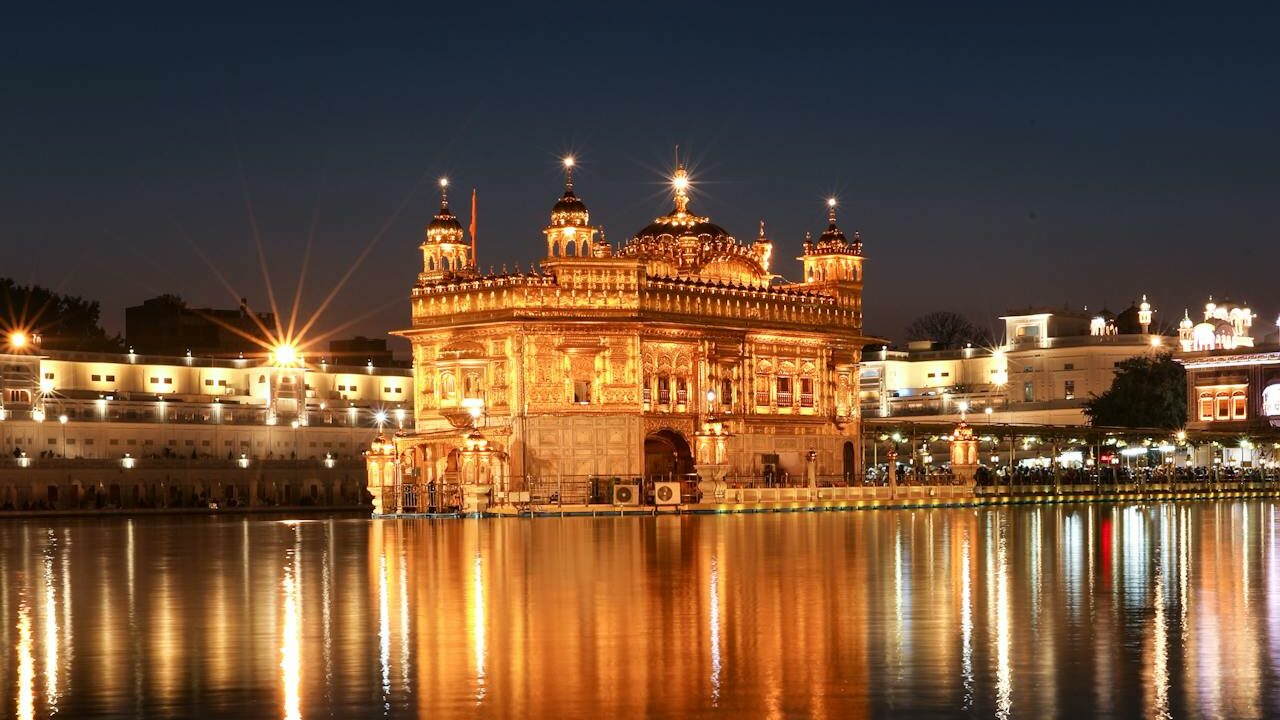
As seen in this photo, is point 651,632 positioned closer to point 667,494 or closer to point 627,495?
point 667,494

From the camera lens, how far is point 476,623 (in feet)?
62.1

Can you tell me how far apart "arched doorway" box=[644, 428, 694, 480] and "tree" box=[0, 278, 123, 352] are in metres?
44.4

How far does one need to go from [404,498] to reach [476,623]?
4401 cm

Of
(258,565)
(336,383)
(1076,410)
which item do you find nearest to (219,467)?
(336,383)

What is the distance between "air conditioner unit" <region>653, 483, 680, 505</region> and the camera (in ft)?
194

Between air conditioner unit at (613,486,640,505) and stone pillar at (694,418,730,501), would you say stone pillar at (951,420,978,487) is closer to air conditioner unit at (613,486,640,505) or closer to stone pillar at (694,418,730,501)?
stone pillar at (694,418,730,501)

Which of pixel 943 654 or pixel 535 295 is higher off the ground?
pixel 535 295

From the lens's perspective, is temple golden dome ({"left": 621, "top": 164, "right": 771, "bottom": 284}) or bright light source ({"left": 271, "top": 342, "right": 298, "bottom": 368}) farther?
bright light source ({"left": 271, "top": 342, "right": 298, "bottom": 368})

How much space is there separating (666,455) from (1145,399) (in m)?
49.3

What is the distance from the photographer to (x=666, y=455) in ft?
227

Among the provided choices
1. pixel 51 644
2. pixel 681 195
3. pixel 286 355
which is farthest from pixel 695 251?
pixel 51 644

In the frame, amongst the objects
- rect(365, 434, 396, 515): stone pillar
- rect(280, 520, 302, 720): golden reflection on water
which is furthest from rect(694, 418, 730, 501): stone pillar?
rect(280, 520, 302, 720): golden reflection on water

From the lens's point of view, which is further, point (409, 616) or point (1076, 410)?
point (1076, 410)

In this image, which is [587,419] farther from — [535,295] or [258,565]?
[258,565]
